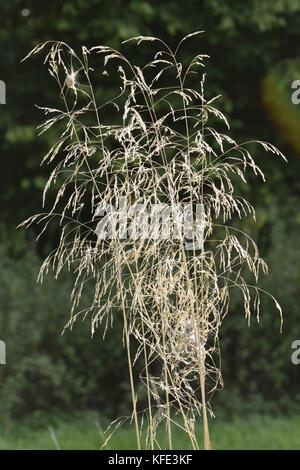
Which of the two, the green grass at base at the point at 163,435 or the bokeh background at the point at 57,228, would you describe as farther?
the bokeh background at the point at 57,228

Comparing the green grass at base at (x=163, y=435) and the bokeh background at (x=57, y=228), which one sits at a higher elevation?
the bokeh background at (x=57, y=228)

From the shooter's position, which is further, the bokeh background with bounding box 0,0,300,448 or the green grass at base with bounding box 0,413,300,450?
the bokeh background with bounding box 0,0,300,448

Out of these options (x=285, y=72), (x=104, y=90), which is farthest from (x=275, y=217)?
(x=104, y=90)

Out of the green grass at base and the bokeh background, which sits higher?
the bokeh background

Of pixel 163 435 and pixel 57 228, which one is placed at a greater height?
pixel 57 228

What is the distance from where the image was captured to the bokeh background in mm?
4992

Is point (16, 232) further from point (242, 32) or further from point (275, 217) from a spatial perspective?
point (242, 32)

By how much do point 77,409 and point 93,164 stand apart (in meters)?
2.04

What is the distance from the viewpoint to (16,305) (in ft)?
16.7

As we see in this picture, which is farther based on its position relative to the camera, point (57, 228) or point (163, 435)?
point (57, 228)

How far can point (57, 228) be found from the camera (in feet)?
20.0

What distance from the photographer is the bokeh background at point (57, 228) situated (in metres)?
4.99
